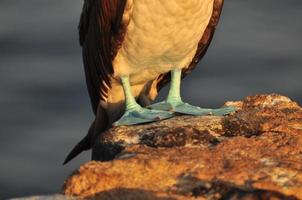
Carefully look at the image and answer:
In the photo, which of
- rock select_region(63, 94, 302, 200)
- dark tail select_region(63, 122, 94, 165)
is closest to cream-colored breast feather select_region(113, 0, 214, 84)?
dark tail select_region(63, 122, 94, 165)

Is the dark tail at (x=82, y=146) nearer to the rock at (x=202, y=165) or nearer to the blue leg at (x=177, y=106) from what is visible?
the blue leg at (x=177, y=106)

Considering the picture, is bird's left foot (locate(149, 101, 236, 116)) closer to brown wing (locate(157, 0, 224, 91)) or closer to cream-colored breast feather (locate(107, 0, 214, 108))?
cream-colored breast feather (locate(107, 0, 214, 108))

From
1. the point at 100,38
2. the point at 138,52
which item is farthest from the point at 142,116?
the point at 100,38

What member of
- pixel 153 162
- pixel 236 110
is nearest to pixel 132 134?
pixel 236 110

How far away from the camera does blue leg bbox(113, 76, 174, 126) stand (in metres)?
6.49

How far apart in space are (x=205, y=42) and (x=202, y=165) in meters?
3.40

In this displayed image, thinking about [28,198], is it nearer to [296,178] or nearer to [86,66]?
[296,178]

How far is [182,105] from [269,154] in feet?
7.79

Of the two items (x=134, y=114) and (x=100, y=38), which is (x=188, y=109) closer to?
(x=134, y=114)

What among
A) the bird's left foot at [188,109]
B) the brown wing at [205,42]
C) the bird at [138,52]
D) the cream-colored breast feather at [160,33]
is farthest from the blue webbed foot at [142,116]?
the brown wing at [205,42]

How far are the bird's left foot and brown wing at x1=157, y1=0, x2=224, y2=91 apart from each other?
2.29 ft

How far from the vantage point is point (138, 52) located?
704cm

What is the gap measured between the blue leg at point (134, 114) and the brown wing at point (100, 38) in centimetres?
20

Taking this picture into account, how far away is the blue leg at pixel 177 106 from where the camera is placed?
21.7 feet
